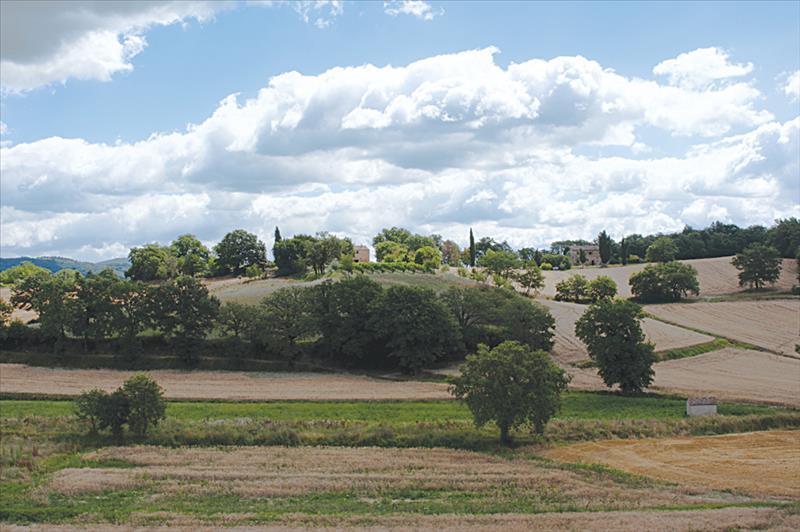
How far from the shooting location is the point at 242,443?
41.0 m

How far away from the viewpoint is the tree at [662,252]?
16664cm

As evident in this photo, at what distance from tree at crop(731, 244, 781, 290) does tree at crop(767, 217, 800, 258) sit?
29450mm

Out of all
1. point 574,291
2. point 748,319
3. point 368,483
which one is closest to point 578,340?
point 748,319

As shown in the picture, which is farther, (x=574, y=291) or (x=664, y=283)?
(x=664, y=283)

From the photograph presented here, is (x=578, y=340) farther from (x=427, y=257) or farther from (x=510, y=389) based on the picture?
(x=427, y=257)

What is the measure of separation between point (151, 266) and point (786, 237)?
13461cm

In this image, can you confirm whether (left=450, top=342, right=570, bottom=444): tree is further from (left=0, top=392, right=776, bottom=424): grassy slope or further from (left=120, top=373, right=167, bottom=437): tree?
(left=120, top=373, right=167, bottom=437): tree

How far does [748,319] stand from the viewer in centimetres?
9894

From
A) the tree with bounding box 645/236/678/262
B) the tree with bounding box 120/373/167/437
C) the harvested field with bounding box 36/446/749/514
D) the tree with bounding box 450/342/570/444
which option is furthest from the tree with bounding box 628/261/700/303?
the tree with bounding box 120/373/167/437

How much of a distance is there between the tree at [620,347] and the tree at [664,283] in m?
59.2

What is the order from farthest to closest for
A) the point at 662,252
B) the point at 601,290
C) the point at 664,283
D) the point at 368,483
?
the point at 662,252
the point at 664,283
the point at 601,290
the point at 368,483

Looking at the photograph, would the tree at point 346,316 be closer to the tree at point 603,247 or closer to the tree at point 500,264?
the tree at point 500,264

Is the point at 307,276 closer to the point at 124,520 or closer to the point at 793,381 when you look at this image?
the point at 793,381

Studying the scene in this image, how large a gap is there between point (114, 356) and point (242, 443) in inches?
1592
